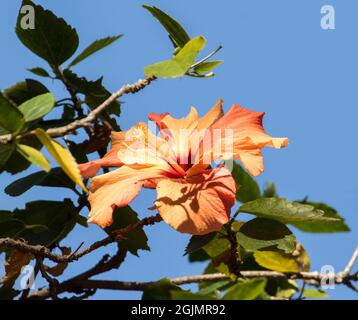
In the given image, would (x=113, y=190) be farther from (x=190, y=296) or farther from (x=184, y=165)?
(x=190, y=296)

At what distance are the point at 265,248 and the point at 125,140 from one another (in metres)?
0.33

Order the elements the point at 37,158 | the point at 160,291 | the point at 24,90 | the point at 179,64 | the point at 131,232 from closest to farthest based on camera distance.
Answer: the point at 37,158 < the point at 160,291 < the point at 179,64 < the point at 131,232 < the point at 24,90

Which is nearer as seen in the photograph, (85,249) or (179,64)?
(179,64)

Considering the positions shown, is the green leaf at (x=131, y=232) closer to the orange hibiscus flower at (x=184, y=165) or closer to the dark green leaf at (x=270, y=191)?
the orange hibiscus flower at (x=184, y=165)

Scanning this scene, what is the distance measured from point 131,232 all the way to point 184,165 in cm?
17

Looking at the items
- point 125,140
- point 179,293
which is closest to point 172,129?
point 125,140

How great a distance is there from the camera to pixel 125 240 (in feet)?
4.42

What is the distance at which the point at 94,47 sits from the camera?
1.40 meters

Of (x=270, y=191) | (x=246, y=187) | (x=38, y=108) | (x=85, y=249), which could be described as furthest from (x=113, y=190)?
(x=270, y=191)

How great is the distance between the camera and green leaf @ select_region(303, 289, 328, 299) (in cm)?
152

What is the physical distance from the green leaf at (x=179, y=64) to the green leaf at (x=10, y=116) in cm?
23

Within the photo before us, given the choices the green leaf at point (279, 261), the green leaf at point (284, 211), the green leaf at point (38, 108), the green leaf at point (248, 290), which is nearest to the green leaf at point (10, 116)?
the green leaf at point (38, 108)

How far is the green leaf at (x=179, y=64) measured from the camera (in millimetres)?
1092
